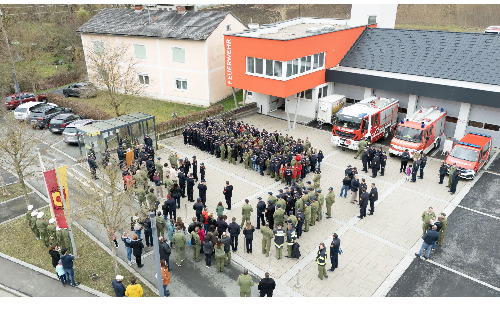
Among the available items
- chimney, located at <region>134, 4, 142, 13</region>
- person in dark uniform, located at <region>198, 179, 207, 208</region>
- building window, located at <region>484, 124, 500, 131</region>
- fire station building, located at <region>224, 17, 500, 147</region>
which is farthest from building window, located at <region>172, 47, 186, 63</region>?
building window, located at <region>484, 124, 500, 131</region>

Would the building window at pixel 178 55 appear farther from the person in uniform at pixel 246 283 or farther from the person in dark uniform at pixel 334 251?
the person in uniform at pixel 246 283

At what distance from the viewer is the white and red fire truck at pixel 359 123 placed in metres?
23.9

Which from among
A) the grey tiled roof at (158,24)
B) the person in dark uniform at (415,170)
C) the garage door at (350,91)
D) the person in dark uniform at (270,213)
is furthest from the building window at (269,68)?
the person in dark uniform at (270,213)

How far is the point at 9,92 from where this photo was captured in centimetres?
3675

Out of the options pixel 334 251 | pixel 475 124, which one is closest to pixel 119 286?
pixel 334 251

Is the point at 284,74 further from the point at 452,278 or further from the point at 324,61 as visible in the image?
the point at 452,278

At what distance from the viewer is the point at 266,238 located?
14539 millimetres

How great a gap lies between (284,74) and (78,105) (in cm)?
1768

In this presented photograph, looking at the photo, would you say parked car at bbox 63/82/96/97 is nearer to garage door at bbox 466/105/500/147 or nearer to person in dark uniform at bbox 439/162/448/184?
person in dark uniform at bbox 439/162/448/184

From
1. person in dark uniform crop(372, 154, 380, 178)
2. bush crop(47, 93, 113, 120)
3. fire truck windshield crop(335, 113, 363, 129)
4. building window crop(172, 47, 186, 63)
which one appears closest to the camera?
person in dark uniform crop(372, 154, 380, 178)

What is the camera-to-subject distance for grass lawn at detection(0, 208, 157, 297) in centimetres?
1343

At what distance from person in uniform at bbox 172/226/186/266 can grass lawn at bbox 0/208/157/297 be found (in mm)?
1650

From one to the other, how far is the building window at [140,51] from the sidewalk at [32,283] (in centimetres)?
2530

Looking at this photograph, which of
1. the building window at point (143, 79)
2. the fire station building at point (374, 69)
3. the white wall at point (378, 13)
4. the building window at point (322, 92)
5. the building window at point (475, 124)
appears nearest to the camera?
the fire station building at point (374, 69)
